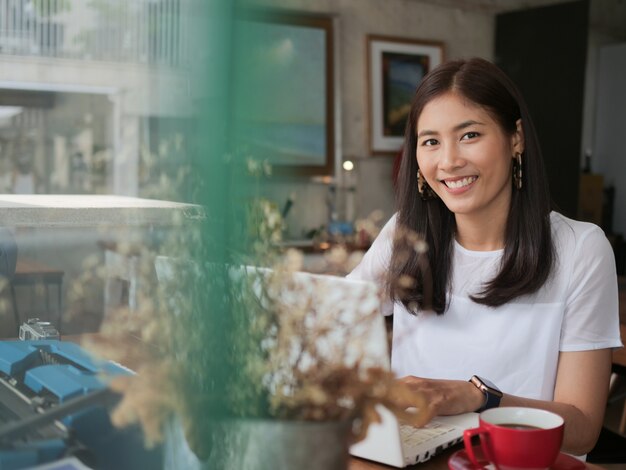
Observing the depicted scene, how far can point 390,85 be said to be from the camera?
5648 millimetres

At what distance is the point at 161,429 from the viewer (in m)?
0.70

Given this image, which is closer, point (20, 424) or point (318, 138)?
point (20, 424)

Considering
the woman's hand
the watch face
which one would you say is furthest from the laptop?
the watch face

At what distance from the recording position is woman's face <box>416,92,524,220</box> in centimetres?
169

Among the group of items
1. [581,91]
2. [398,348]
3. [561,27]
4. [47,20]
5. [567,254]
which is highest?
[561,27]

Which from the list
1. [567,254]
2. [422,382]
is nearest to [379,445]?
[422,382]

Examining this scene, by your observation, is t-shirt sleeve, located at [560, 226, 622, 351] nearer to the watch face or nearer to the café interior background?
the watch face

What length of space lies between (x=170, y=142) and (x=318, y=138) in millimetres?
4792

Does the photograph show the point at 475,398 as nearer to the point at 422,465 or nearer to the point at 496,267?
the point at 422,465

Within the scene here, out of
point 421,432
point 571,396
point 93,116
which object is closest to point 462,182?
point 571,396

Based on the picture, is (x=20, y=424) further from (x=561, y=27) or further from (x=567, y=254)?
(x=561, y=27)

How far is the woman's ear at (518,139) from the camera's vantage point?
1748 mm

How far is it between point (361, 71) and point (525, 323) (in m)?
4.14

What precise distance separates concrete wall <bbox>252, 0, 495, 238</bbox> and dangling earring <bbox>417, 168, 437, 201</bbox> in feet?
10.8
